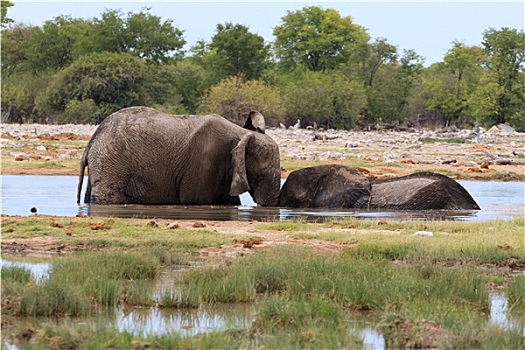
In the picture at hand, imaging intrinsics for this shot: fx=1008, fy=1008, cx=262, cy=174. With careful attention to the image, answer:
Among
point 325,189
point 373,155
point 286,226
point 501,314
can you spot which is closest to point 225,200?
point 325,189

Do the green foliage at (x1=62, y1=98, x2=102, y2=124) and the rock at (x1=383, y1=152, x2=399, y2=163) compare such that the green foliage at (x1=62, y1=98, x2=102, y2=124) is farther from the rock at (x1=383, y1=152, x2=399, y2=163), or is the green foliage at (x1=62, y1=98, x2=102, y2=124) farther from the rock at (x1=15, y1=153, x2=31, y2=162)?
the rock at (x1=383, y1=152, x2=399, y2=163)

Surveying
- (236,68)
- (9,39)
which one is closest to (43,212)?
(236,68)

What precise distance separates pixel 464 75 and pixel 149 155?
57357 millimetres

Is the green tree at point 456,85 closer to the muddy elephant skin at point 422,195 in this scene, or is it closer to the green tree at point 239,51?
the green tree at point 239,51

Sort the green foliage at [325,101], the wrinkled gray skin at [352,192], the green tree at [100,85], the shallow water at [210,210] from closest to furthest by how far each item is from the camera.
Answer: the shallow water at [210,210] → the wrinkled gray skin at [352,192] → the green tree at [100,85] → the green foliage at [325,101]

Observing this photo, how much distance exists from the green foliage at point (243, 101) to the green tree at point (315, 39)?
77.3 feet

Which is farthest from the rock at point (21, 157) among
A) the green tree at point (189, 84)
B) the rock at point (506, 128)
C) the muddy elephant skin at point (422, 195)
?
the green tree at point (189, 84)

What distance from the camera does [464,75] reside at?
73.0m

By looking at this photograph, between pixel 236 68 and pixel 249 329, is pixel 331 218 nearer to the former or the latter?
pixel 249 329

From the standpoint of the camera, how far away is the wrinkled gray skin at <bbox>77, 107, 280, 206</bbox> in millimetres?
18250

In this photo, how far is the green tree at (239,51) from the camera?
67.9 m

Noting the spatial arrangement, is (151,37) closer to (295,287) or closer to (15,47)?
(15,47)

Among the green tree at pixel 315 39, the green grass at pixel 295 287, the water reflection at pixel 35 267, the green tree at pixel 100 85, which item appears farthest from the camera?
the green tree at pixel 315 39

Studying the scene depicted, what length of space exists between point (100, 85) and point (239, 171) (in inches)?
A: 1672
